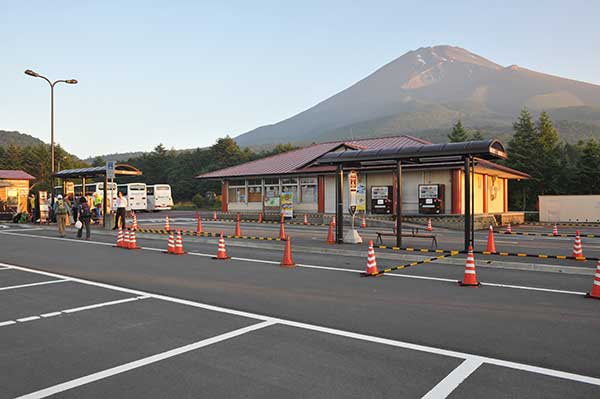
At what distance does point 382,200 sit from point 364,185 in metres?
2.92

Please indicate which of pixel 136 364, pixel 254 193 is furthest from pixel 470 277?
pixel 254 193

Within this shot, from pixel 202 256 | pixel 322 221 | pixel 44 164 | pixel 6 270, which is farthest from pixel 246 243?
pixel 44 164

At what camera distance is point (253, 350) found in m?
5.39

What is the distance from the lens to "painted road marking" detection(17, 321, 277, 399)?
4211 millimetres

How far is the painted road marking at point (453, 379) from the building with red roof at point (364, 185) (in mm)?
19587

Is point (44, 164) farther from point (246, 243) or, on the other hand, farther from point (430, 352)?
point (430, 352)

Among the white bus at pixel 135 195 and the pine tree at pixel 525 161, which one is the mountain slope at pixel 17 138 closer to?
the white bus at pixel 135 195

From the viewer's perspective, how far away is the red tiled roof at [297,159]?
116ft

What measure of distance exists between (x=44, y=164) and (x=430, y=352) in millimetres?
87995

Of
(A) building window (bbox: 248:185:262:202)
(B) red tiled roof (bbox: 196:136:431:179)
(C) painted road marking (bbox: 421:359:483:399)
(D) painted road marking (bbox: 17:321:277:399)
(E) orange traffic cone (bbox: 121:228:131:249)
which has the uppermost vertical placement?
(B) red tiled roof (bbox: 196:136:431:179)

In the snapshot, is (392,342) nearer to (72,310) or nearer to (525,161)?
(72,310)

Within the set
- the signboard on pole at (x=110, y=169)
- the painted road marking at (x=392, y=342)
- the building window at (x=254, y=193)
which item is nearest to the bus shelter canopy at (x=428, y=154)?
the painted road marking at (x=392, y=342)

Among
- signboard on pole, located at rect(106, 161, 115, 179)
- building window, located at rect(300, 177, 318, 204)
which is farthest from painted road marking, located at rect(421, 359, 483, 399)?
building window, located at rect(300, 177, 318, 204)

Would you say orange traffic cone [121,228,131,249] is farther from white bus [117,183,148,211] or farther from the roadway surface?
white bus [117,183,148,211]
